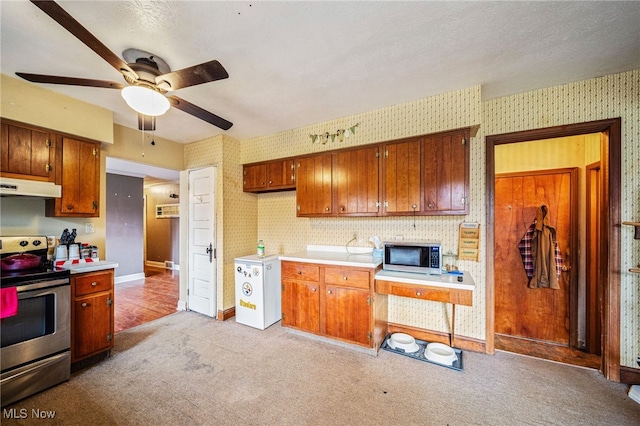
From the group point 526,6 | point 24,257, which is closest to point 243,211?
point 24,257

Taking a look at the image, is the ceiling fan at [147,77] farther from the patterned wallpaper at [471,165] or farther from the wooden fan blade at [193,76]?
the patterned wallpaper at [471,165]

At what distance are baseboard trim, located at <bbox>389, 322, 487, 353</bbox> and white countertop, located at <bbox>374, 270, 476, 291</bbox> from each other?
748mm

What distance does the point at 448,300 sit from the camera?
2346 millimetres

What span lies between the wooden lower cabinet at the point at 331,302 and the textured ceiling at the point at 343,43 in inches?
77.3

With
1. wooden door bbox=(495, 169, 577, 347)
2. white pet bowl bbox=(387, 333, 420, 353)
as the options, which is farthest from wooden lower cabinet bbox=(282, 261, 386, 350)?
Answer: wooden door bbox=(495, 169, 577, 347)

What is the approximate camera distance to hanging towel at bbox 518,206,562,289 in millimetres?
2957

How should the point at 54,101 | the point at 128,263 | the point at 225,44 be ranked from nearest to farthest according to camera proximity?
the point at 225,44 → the point at 54,101 → the point at 128,263

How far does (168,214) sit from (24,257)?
5243mm

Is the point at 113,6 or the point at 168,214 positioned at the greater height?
the point at 113,6

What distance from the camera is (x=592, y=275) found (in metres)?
2.78

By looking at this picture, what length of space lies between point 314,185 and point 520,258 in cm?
279

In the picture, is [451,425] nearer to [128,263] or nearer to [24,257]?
[24,257]

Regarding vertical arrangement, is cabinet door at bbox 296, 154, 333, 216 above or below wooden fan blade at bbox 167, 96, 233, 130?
below

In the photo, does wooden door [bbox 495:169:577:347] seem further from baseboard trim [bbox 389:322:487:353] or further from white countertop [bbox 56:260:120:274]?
white countertop [bbox 56:260:120:274]
